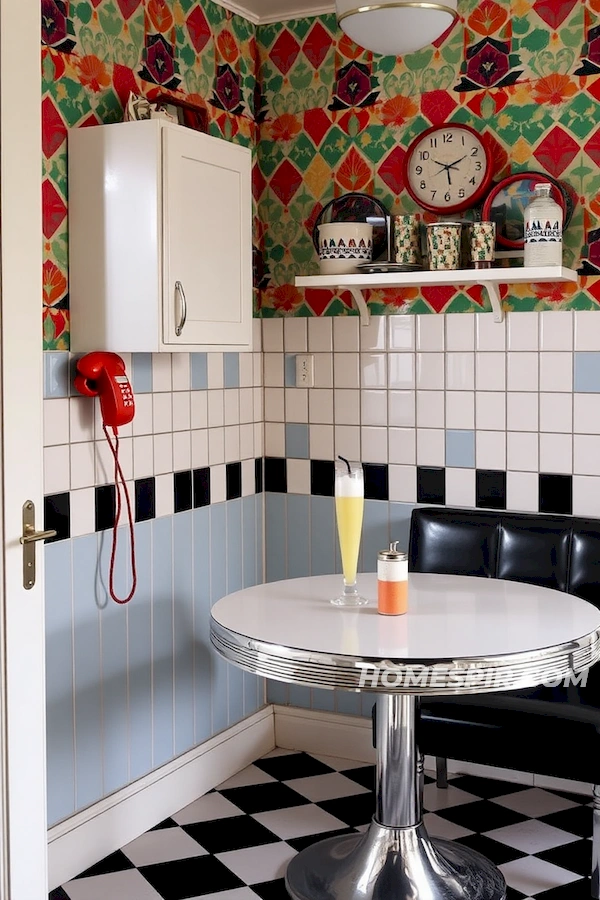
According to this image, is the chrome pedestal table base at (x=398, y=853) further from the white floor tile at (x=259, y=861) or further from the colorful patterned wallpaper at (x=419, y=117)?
the colorful patterned wallpaper at (x=419, y=117)

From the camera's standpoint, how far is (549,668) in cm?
220

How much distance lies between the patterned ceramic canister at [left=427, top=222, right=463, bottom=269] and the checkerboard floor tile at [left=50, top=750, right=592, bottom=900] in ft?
5.49

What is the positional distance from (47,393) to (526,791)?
6.43 ft

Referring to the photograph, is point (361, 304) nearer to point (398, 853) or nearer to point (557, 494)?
point (557, 494)

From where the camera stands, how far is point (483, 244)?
3156 millimetres

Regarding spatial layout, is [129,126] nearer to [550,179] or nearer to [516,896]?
[550,179]

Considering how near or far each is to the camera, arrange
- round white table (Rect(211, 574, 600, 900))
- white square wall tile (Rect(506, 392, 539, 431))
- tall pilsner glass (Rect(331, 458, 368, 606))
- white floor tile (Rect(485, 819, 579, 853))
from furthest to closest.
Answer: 1. white square wall tile (Rect(506, 392, 539, 431))
2. white floor tile (Rect(485, 819, 579, 853))
3. tall pilsner glass (Rect(331, 458, 368, 606))
4. round white table (Rect(211, 574, 600, 900))

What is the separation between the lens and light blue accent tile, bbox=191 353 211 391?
333 cm

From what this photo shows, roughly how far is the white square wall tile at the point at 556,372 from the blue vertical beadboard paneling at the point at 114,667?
137 centimetres

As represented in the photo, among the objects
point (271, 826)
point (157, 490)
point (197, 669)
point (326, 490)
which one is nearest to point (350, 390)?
point (326, 490)

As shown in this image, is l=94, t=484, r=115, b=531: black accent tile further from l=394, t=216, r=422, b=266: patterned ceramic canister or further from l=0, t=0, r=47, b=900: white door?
l=394, t=216, r=422, b=266: patterned ceramic canister

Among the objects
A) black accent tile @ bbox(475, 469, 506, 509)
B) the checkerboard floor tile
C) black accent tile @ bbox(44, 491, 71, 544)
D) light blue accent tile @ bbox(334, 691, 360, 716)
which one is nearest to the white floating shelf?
black accent tile @ bbox(475, 469, 506, 509)

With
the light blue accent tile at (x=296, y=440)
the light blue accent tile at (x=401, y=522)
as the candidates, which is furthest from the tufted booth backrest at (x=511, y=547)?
the light blue accent tile at (x=296, y=440)

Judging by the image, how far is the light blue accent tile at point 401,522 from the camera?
3502 millimetres
